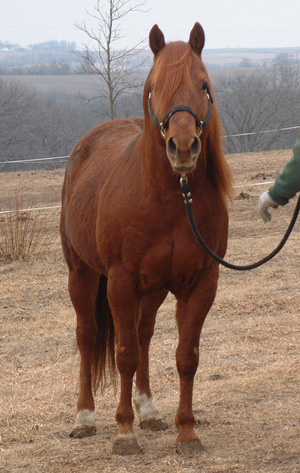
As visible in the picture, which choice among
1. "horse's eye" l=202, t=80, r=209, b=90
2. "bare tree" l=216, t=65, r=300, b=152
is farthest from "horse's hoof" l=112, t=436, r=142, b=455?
"bare tree" l=216, t=65, r=300, b=152

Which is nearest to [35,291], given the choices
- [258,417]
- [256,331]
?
[256,331]

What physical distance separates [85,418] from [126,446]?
1.77ft

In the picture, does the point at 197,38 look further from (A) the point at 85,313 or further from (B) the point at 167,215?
(A) the point at 85,313

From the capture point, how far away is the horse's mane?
9.81 ft

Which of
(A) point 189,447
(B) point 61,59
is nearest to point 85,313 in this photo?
(A) point 189,447

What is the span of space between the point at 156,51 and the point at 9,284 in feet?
16.2

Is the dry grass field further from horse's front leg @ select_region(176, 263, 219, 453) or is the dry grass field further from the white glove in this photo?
→ the white glove

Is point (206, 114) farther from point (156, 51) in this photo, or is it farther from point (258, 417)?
point (258, 417)

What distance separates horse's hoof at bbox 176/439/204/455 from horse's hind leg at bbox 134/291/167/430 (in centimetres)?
46

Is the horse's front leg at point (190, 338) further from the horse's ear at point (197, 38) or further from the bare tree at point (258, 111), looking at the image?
the bare tree at point (258, 111)

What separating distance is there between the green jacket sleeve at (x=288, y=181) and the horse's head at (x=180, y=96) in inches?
15.2

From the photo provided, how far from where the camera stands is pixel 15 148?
41.9 meters

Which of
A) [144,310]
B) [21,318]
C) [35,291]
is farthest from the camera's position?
[35,291]

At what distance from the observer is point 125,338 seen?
341cm
